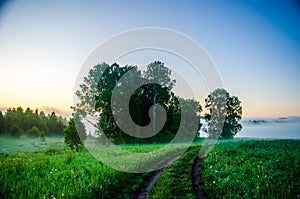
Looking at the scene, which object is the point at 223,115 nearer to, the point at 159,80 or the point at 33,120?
the point at 159,80

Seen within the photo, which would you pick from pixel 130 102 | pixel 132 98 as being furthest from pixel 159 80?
pixel 130 102

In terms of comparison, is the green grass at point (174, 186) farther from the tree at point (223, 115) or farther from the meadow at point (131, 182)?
the tree at point (223, 115)

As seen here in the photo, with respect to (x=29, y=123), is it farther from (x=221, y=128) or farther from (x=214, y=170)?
(x=214, y=170)

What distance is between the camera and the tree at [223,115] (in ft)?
188

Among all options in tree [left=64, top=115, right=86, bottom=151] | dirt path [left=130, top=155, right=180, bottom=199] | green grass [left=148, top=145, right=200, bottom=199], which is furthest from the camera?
tree [left=64, top=115, right=86, bottom=151]

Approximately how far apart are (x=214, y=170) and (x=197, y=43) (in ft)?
38.3

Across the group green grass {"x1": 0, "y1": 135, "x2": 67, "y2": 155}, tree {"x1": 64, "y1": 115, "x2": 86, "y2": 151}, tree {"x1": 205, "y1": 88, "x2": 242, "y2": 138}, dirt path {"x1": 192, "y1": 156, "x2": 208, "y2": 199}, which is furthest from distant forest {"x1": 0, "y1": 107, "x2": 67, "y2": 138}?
dirt path {"x1": 192, "y1": 156, "x2": 208, "y2": 199}

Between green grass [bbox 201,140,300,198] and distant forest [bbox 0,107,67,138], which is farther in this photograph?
distant forest [bbox 0,107,67,138]

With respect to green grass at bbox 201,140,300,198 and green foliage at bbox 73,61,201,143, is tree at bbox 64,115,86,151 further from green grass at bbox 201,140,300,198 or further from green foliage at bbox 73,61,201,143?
green grass at bbox 201,140,300,198

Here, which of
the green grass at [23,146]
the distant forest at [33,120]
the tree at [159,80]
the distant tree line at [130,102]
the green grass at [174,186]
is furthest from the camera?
the distant forest at [33,120]

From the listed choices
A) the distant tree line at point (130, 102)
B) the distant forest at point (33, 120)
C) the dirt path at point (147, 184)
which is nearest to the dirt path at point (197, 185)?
the dirt path at point (147, 184)

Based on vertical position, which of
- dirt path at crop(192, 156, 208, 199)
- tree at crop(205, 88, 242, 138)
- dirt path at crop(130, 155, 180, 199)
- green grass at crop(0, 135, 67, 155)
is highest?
tree at crop(205, 88, 242, 138)

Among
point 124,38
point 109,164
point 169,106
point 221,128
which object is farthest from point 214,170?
point 221,128

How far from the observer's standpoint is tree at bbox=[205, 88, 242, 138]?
57281 mm
